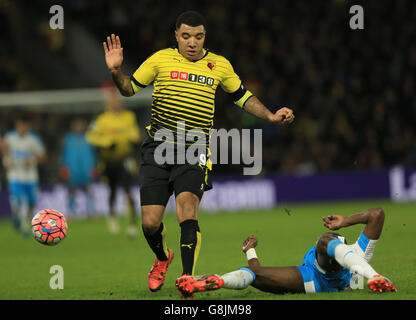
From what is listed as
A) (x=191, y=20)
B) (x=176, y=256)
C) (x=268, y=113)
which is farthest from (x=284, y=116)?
(x=176, y=256)

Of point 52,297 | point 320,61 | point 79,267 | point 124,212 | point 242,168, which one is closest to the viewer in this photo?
point 52,297

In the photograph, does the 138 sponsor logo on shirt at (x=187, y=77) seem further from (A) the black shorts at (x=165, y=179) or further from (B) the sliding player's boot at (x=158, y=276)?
(B) the sliding player's boot at (x=158, y=276)

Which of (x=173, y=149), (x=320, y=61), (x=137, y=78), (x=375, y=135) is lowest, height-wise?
(x=173, y=149)

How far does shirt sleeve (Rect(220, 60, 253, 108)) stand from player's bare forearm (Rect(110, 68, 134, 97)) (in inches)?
36.2

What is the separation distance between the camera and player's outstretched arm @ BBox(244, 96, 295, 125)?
276 inches

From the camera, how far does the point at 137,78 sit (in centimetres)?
714

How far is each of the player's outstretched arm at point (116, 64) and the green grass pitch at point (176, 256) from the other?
1.90m

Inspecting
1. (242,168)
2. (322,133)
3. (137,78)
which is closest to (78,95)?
(242,168)

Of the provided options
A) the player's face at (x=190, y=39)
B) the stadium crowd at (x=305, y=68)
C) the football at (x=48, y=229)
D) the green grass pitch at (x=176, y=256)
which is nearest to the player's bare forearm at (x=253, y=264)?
the green grass pitch at (x=176, y=256)

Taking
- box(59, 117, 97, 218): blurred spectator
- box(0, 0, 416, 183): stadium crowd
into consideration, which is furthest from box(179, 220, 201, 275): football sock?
box(0, 0, 416, 183): stadium crowd

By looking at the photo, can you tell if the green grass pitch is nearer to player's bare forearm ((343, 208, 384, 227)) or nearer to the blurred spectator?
player's bare forearm ((343, 208, 384, 227))

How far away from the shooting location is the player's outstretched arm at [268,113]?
702cm
